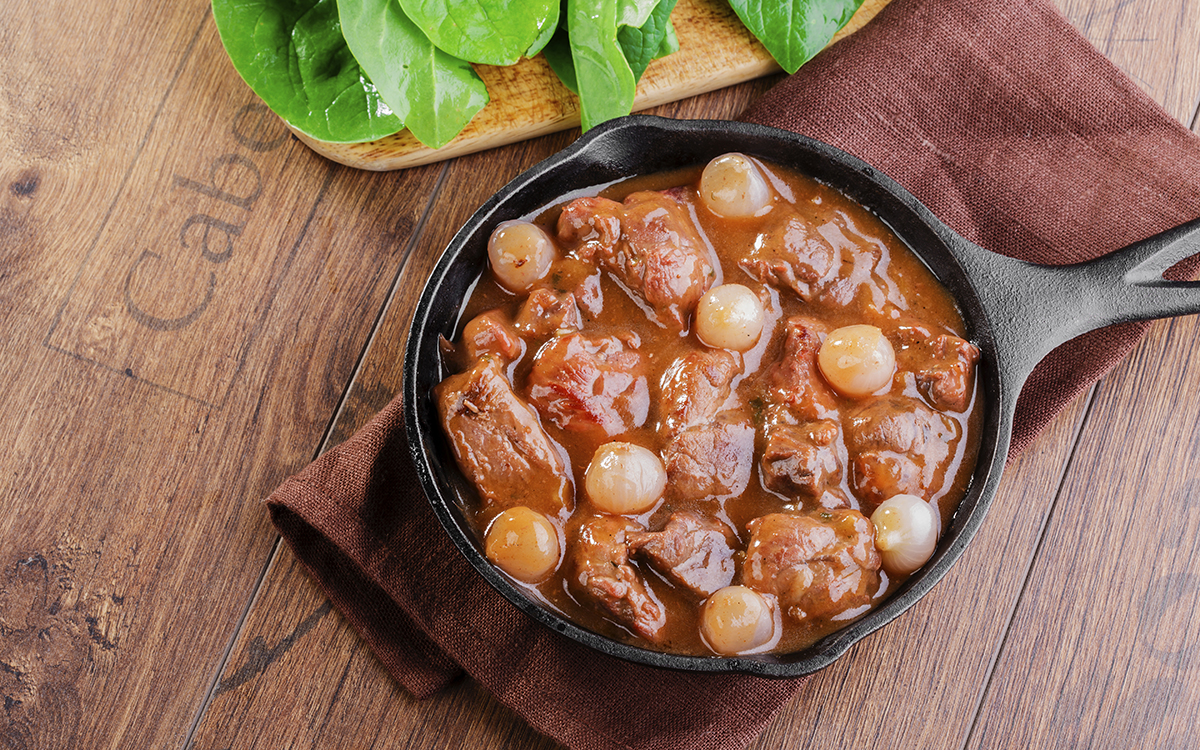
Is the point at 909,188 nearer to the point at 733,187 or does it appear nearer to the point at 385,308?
the point at 733,187

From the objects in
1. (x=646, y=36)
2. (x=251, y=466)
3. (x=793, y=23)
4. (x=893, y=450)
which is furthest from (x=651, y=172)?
(x=251, y=466)

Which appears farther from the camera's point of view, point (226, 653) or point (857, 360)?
point (226, 653)

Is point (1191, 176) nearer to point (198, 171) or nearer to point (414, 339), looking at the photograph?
point (414, 339)

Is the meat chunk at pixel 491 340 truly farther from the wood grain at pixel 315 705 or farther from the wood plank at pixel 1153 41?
the wood plank at pixel 1153 41

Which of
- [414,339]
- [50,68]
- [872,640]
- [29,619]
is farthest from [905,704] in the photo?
[50,68]

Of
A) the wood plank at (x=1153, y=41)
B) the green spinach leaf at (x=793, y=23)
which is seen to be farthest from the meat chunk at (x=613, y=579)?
the wood plank at (x=1153, y=41)

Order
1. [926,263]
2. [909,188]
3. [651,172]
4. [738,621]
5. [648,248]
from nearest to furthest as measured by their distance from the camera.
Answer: [738,621] → [648,248] → [926,263] → [651,172] → [909,188]

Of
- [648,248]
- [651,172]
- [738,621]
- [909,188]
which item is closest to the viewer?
[738,621]

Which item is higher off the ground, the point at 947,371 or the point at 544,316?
the point at 544,316
